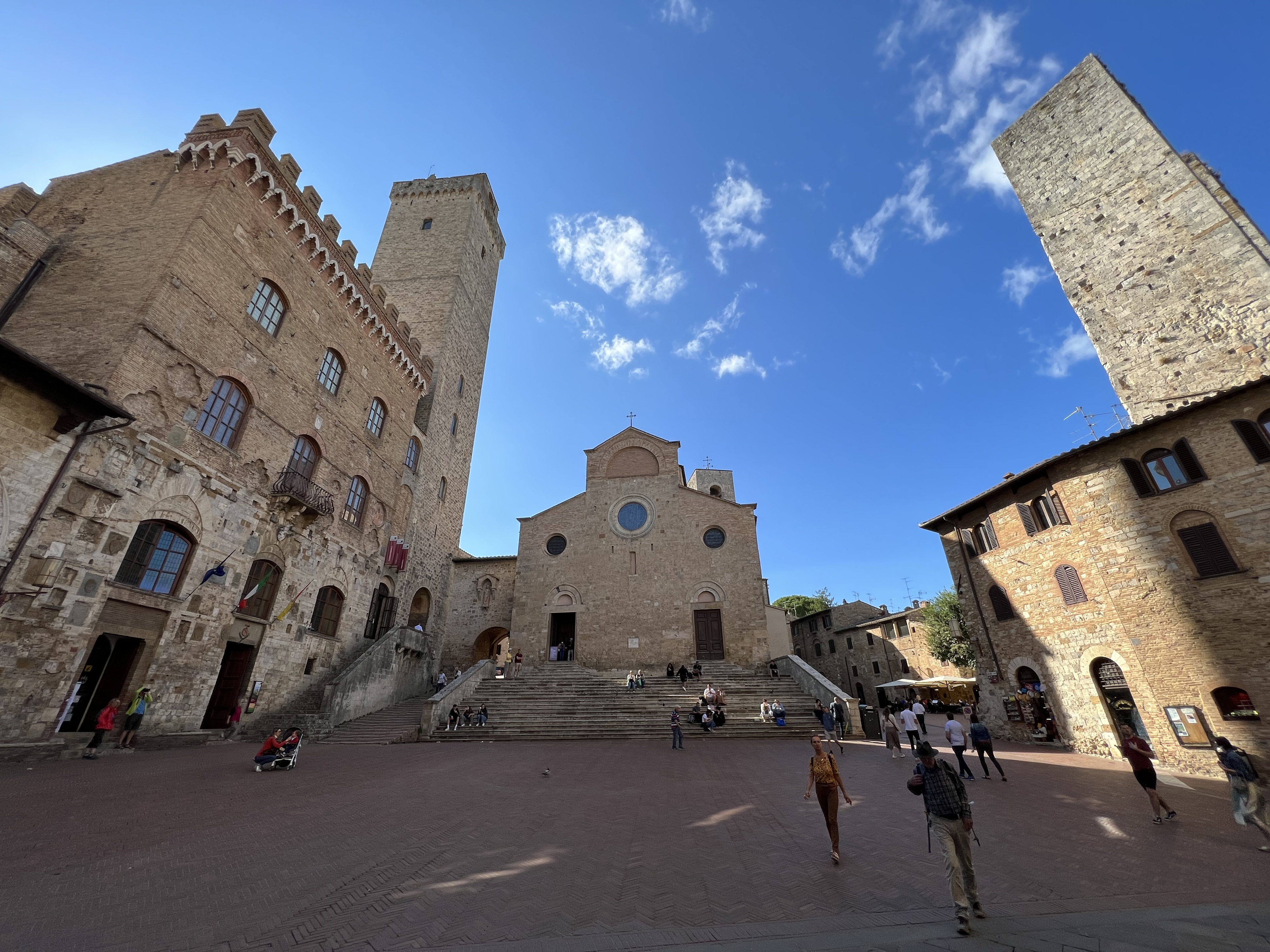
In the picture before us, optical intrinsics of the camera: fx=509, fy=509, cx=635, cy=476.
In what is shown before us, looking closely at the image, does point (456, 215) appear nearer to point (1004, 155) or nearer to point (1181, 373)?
point (1004, 155)

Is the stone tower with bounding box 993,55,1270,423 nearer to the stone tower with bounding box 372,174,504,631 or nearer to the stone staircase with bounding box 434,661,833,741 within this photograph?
the stone staircase with bounding box 434,661,833,741

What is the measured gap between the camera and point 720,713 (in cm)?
1733

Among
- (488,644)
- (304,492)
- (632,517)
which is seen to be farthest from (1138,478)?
(488,644)

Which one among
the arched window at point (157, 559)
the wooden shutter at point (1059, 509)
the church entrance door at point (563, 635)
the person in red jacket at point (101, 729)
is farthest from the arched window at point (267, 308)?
the wooden shutter at point (1059, 509)

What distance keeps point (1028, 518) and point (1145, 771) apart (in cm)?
1012

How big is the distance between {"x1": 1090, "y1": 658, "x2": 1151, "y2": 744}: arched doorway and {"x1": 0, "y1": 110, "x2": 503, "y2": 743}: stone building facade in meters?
23.3

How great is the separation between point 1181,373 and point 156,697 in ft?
96.7

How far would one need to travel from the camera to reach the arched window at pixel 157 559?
11680 millimetres

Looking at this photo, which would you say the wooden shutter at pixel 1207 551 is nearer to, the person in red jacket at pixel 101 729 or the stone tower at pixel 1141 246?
the stone tower at pixel 1141 246

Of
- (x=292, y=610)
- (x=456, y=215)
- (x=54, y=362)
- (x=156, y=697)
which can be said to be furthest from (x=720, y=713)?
(x=456, y=215)

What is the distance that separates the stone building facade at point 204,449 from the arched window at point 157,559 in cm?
4

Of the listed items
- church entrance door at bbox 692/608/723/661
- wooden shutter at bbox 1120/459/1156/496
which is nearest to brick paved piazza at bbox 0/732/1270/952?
wooden shutter at bbox 1120/459/1156/496

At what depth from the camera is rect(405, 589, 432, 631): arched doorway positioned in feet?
78.5

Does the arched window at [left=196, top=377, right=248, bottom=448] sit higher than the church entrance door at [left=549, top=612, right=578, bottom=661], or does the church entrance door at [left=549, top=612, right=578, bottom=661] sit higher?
the arched window at [left=196, top=377, right=248, bottom=448]
